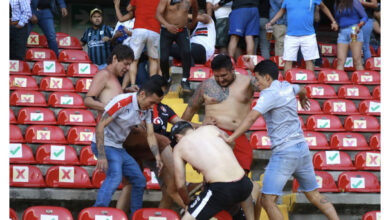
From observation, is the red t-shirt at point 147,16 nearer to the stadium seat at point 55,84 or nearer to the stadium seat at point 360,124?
the stadium seat at point 55,84

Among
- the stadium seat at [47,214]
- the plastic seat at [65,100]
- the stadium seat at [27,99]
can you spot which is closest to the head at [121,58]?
the stadium seat at [47,214]

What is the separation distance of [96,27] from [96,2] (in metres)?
4.39

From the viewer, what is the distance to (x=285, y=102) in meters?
6.20

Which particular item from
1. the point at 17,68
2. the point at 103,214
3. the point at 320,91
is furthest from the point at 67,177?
the point at 320,91

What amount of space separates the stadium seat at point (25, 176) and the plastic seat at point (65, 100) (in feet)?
6.85

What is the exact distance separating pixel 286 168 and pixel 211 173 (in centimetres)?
90

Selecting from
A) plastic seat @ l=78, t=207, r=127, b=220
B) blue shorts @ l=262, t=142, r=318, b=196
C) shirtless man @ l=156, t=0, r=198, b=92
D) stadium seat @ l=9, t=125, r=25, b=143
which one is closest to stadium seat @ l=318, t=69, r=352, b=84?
shirtless man @ l=156, t=0, r=198, b=92

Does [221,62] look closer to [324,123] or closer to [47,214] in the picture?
[47,214]

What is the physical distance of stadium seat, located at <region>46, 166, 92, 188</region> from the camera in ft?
23.7

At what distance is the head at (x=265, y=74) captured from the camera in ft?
20.6

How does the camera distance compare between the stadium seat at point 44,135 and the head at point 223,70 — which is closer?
the head at point 223,70

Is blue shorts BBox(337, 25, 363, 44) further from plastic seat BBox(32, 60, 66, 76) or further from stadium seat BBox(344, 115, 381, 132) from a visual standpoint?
plastic seat BBox(32, 60, 66, 76)

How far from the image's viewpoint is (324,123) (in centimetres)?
913
